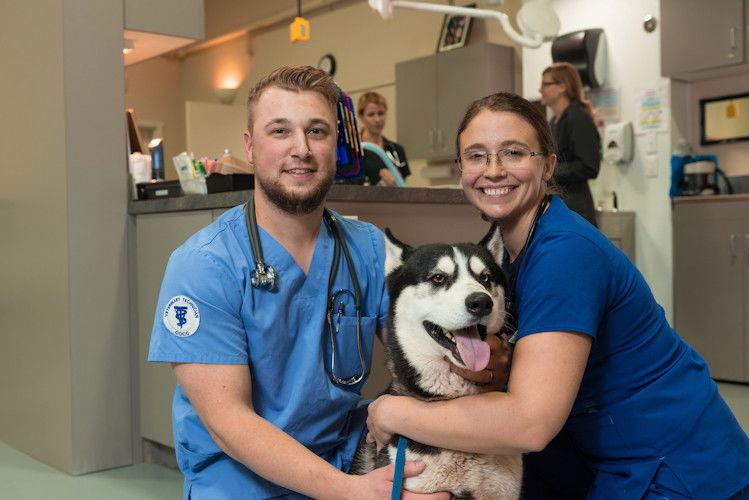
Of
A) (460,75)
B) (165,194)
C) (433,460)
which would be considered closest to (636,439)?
(433,460)

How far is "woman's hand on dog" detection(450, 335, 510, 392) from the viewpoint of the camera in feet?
4.46

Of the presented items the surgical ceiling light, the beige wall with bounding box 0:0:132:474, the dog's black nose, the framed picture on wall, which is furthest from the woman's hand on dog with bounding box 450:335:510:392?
the framed picture on wall

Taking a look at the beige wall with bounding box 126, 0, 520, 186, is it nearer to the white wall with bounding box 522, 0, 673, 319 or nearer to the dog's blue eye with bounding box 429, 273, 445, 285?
the white wall with bounding box 522, 0, 673, 319

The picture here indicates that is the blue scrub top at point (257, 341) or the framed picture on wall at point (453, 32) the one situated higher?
the framed picture on wall at point (453, 32)

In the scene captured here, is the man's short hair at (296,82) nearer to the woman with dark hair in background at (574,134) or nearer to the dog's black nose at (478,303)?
the dog's black nose at (478,303)

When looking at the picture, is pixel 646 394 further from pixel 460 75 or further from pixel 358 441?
pixel 460 75

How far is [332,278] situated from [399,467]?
45 cm

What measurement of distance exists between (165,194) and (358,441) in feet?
5.70

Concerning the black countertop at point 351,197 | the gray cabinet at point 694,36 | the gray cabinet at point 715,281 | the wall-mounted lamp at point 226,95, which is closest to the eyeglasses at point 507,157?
the black countertop at point 351,197

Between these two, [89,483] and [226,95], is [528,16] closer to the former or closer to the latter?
[89,483]

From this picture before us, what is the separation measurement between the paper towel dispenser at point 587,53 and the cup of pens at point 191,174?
10.7ft

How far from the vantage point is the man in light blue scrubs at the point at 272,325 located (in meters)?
1.41

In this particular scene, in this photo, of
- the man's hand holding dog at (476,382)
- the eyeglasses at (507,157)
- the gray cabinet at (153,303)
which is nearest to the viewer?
the man's hand holding dog at (476,382)

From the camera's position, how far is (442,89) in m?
6.57
